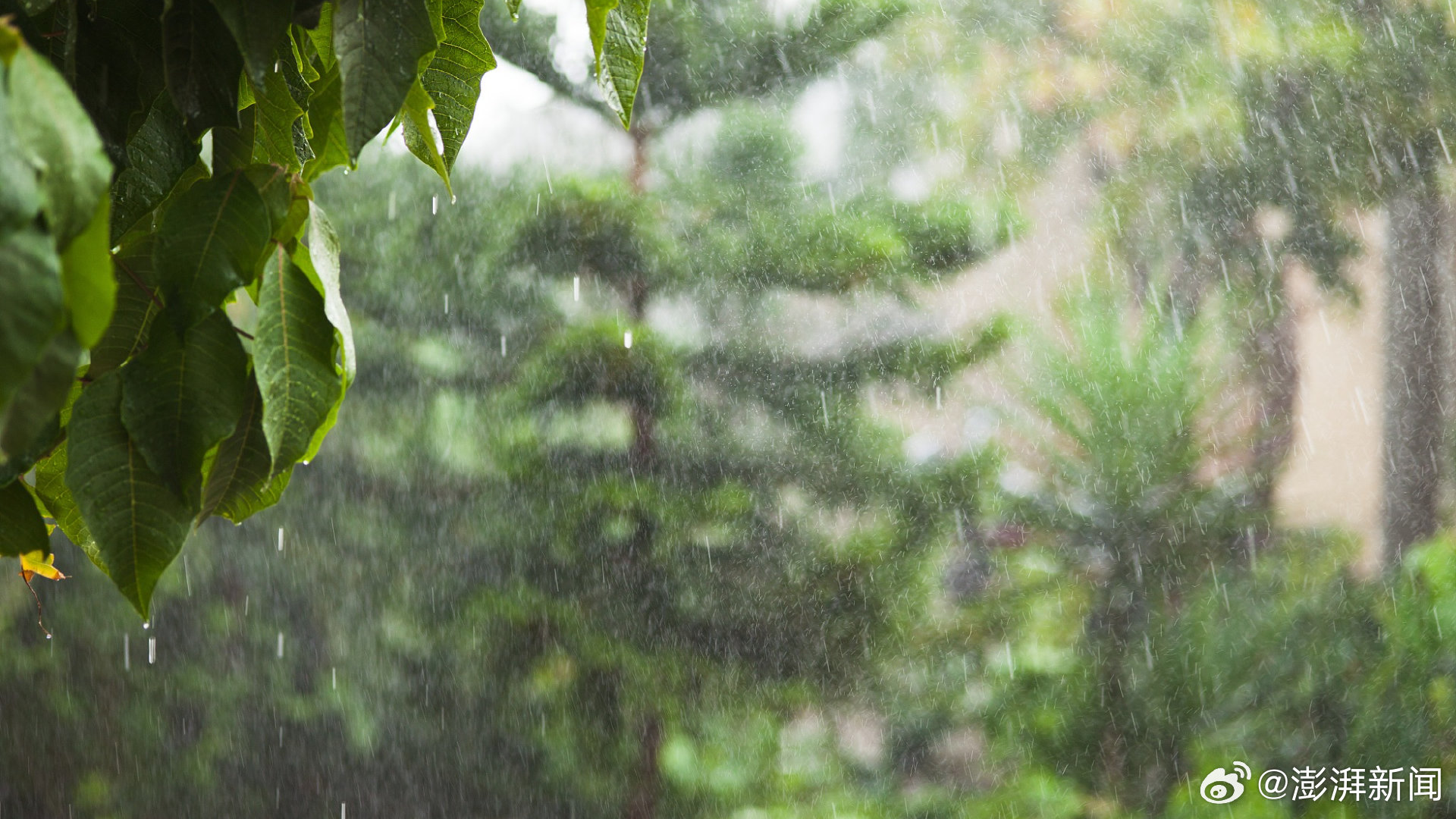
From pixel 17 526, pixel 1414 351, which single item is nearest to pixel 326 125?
pixel 17 526

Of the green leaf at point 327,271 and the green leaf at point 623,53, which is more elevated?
the green leaf at point 623,53

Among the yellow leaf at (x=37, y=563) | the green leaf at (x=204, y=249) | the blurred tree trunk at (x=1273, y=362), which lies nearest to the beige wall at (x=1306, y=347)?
the blurred tree trunk at (x=1273, y=362)

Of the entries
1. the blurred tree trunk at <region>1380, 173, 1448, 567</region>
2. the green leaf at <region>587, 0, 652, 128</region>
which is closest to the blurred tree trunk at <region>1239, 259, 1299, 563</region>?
the blurred tree trunk at <region>1380, 173, 1448, 567</region>

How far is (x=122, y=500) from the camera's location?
0.81ft

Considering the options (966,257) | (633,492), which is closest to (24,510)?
(633,492)

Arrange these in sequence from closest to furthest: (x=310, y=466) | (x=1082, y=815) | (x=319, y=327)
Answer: (x=319, y=327) → (x=1082, y=815) → (x=310, y=466)

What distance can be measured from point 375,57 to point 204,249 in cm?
6

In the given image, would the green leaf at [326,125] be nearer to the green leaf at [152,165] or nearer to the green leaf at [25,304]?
the green leaf at [152,165]

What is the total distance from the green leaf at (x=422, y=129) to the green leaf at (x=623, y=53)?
0.05 m

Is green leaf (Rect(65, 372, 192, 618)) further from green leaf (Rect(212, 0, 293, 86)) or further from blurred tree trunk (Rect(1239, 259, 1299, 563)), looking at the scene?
blurred tree trunk (Rect(1239, 259, 1299, 563))

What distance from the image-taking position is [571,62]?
2.19 m

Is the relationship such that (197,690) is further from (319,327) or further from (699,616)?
(319,327)

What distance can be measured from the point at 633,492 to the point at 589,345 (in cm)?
30

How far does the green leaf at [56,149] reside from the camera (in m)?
0.16
